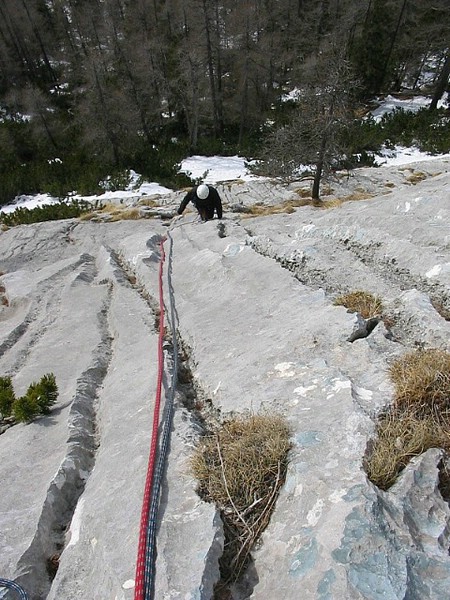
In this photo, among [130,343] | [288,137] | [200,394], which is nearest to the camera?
[200,394]

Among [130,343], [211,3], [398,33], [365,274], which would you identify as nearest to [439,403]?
[365,274]

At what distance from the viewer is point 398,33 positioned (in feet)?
110

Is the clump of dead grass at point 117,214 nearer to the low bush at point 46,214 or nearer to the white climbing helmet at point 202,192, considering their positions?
the low bush at point 46,214

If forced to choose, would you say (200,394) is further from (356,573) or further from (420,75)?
(420,75)

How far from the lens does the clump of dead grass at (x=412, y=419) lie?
2531 mm

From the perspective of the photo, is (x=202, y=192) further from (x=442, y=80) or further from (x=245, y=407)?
(x=442, y=80)

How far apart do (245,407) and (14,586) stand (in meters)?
2.07

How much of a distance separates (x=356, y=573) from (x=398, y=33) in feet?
140

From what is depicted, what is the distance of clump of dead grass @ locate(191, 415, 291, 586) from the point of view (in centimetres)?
245

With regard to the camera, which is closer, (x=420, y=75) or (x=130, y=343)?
(x=130, y=343)

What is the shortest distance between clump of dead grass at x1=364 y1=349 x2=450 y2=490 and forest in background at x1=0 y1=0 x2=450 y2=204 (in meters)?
15.4

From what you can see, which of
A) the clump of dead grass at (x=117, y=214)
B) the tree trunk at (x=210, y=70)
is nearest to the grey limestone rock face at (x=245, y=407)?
the clump of dead grass at (x=117, y=214)

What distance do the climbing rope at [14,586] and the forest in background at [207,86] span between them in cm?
1687

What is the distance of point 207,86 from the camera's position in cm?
3150
